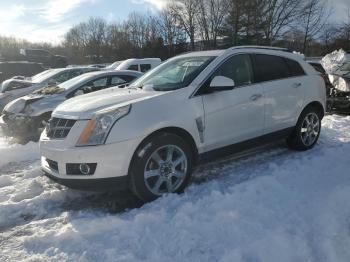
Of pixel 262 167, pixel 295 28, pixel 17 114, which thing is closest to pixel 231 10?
pixel 295 28

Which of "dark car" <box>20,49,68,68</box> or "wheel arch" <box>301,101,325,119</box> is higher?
"dark car" <box>20,49,68,68</box>

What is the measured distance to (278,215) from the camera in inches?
153

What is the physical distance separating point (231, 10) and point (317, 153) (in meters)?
36.8

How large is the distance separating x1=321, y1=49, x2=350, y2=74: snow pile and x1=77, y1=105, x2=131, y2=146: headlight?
9241 mm

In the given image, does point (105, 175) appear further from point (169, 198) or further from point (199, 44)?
point (199, 44)

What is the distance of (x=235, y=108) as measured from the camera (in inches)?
199

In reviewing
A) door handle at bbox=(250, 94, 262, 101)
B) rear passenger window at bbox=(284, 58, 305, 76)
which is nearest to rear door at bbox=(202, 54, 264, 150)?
door handle at bbox=(250, 94, 262, 101)

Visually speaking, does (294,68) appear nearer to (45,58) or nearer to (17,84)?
(17,84)

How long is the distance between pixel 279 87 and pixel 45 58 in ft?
103

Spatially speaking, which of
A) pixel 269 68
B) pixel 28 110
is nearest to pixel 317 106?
pixel 269 68

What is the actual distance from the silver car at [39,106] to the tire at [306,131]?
4.01 m

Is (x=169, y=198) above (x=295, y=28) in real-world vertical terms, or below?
below

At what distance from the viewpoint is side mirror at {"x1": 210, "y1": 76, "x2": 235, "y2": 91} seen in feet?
15.4

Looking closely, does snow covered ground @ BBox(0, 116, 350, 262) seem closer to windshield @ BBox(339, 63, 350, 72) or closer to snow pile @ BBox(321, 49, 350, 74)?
A: windshield @ BBox(339, 63, 350, 72)
